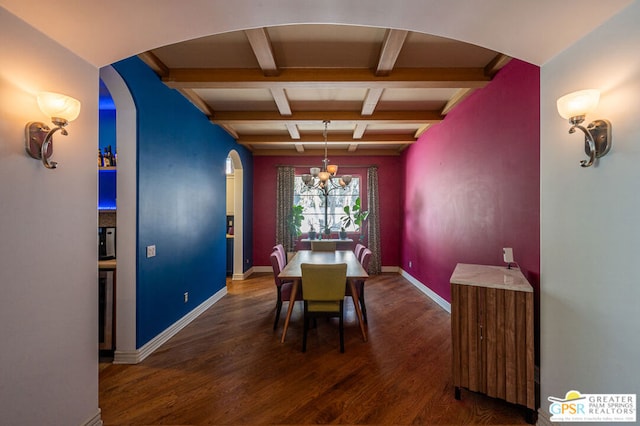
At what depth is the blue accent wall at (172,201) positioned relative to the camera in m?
2.57

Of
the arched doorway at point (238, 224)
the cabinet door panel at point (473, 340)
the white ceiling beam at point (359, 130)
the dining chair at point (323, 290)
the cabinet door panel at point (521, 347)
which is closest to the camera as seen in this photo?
the cabinet door panel at point (521, 347)

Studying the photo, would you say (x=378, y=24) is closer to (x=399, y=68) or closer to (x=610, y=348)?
(x=399, y=68)

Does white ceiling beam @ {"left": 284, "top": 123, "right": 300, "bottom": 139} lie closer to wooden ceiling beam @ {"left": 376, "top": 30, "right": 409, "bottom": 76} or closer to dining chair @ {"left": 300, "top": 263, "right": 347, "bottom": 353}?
A: wooden ceiling beam @ {"left": 376, "top": 30, "right": 409, "bottom": 76}

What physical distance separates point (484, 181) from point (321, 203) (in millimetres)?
4169

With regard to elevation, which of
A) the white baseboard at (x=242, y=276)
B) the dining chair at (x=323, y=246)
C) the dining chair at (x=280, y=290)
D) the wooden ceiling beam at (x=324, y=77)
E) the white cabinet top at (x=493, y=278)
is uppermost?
the wooden ceiling beam at (x=324, y=77)

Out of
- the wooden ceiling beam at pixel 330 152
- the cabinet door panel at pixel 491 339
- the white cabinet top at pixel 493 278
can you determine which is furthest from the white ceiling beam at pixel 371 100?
the wooden ceiling beam at pixel 330 152

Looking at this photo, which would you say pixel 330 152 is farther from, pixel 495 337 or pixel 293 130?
pixel 495 337

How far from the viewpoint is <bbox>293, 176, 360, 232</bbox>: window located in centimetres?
671

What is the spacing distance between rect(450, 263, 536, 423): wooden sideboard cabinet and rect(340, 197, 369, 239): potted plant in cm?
427

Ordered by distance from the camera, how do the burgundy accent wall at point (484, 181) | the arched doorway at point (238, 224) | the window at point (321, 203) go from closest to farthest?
the burgundy accent wall at point (484, 181) < the arched doorway at point (238, 224) < the window at point (321, 203)

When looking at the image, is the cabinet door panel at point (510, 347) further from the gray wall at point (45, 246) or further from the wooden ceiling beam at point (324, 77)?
the gray wall at point (45, 246)

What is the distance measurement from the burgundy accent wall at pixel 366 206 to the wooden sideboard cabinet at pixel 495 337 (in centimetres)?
440

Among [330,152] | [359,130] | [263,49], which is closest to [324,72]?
[263,49]

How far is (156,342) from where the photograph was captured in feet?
9.09
